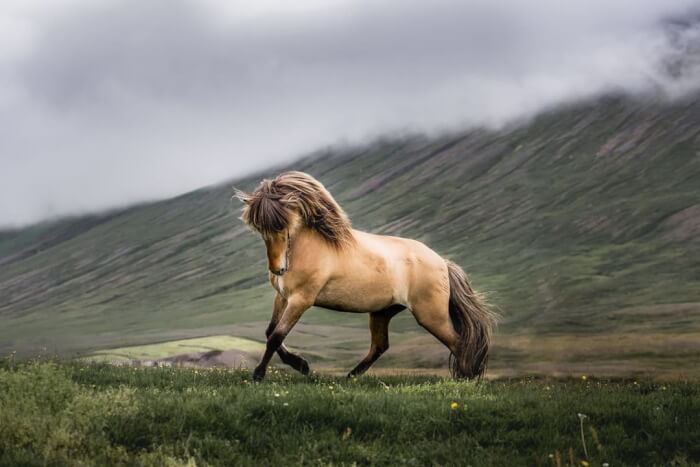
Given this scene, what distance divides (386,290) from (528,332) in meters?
52.8

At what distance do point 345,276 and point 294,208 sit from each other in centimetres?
154

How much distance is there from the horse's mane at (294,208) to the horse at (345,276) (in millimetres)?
17

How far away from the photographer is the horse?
42.1 ft

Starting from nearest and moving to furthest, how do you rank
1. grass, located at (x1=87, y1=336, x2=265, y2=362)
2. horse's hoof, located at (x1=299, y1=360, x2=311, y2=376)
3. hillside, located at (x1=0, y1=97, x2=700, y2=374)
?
horse's hoof, located at (x1=299, y1=360, x2=311, y2=376)
grass, located at (x1=87, y1=336, x2=265, y2=362)
hillside, located at (x1=0, y1=97, x2=700, y2=374)

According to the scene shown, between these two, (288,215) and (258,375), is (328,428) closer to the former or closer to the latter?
(258,375)

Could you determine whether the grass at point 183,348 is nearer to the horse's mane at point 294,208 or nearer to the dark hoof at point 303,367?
the dark hoof at point 303,367

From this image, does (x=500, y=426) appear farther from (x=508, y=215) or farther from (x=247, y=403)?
(x=508, y=215)

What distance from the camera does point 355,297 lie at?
1348 cm

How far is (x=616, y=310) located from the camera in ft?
217

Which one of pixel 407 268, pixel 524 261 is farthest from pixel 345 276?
pixel 524 261

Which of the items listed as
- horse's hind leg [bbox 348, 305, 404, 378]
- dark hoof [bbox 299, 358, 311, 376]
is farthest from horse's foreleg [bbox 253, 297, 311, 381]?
horse's hind leg [bbox 348, 305, 404, 378]

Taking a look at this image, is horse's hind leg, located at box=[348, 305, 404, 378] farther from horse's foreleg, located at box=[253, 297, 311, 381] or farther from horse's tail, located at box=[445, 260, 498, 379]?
horse's foreleg, located at box=[253, 297, 311, 381]

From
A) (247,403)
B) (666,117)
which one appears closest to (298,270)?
(247,403)

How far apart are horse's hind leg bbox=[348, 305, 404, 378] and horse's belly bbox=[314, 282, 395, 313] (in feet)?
2.18
